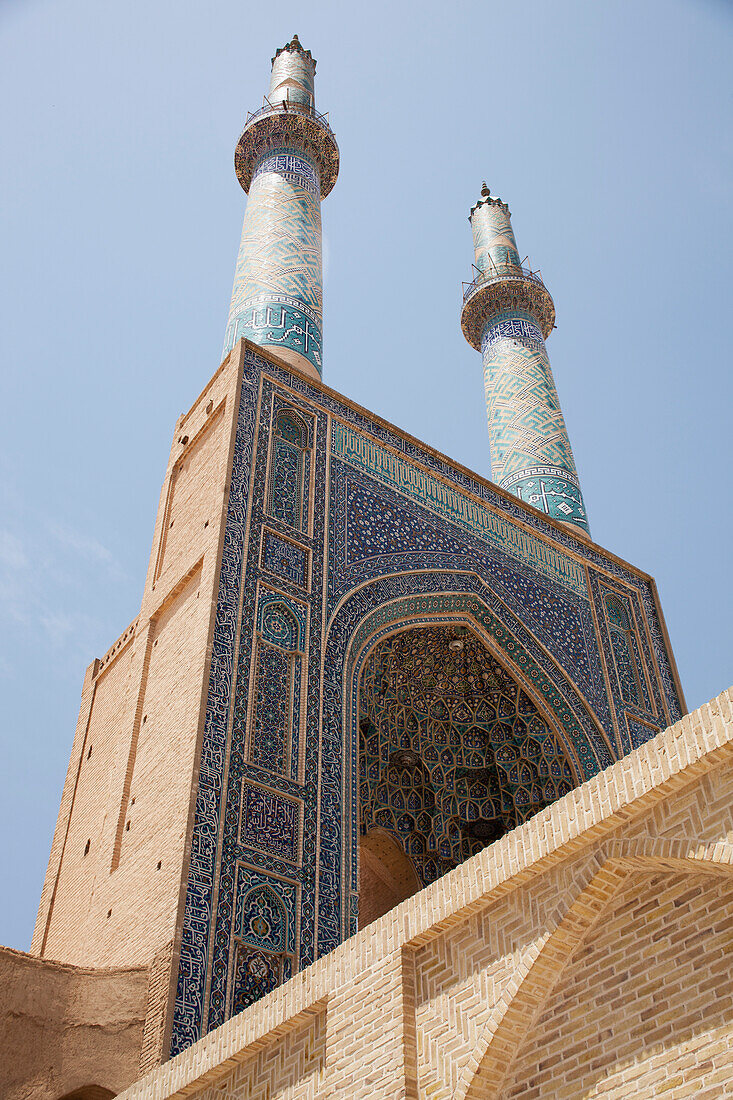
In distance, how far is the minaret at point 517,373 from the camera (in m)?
9.66

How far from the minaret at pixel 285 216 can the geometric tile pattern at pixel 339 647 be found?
1.04 m

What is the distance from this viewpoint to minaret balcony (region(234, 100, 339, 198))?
10.2m

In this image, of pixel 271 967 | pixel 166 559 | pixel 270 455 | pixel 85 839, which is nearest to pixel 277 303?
pixel 270 455

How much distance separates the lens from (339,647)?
6234 millimetres

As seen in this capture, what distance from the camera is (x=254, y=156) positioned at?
34.1 ft

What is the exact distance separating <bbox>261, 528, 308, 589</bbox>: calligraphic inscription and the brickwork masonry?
3.05m

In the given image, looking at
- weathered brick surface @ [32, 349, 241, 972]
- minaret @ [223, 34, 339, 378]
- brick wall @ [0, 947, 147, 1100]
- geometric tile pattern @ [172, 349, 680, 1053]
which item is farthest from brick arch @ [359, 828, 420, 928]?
minaret @ [223, 34, 339, 378]

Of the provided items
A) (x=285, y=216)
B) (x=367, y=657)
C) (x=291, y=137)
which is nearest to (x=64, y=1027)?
(x=367, y=657)

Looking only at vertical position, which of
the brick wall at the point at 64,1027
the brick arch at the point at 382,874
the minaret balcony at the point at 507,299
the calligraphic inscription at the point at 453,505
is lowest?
the brick wall at the point at 64,1027

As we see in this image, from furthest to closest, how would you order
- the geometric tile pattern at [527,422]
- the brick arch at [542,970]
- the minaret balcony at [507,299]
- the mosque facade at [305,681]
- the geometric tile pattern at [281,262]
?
the minaret balcony at [507,299] → the geometric tile pattern at [527,422] → the geometric tile pattern at [281,262] → the mosque facade at [305,681] → the brick arch at [542,970]

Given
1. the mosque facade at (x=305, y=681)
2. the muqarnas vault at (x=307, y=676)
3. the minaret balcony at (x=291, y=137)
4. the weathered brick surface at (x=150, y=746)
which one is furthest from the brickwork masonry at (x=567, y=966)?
the minaret balcony at (x=291, y=137)

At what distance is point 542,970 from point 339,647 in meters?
3.43

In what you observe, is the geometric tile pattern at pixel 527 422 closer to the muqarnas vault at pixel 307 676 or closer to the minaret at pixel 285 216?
the muqarnas vault at pixel 307 676

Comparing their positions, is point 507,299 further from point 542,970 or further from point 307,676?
point 542,970
